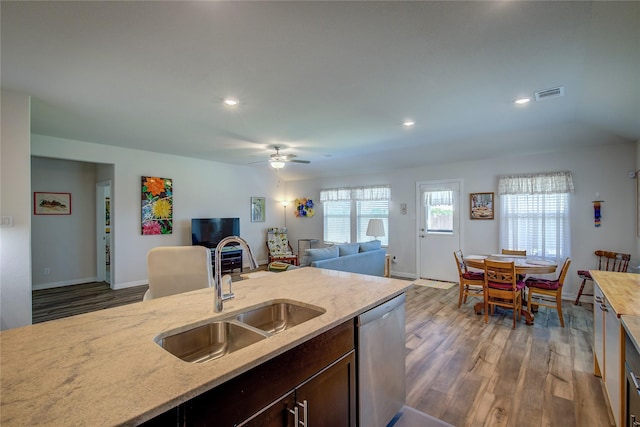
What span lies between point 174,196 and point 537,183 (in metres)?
6.70

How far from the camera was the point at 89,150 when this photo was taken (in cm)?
501

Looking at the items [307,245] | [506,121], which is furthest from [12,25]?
[307,245]

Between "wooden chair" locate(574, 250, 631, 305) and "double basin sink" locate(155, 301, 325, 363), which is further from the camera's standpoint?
"wooden chair" locate(574, 250, 631, 305)

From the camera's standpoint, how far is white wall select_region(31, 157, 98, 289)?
5402 millimetres

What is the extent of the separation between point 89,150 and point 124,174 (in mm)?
629

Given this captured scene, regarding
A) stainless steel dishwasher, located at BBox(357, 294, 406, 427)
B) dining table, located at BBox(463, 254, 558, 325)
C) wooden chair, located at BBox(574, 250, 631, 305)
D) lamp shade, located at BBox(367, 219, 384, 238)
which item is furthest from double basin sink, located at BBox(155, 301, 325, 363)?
wooden chair, located at BBox(574, 250, 631, 305)

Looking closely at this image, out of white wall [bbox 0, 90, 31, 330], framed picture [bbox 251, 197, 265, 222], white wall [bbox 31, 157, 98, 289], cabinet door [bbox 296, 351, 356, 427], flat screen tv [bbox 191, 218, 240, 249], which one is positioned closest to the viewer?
cabinet door [bbox 296, 351, 356, 427]

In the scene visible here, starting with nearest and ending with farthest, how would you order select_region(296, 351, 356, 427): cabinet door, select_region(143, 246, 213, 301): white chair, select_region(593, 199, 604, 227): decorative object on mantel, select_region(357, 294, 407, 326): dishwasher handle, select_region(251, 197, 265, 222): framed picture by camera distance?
select_region(296, 351, 356, 427): cabinet door < select_region(357, 294, 407, 326): dishwasher handle < select_region(143, 246, 213, 301): white chair < select_region(593, 199, 604, 227): decorative object on mantel < select_region(251, 197, 265, 222): framed picture

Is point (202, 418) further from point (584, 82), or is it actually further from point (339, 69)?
point (584, 82)

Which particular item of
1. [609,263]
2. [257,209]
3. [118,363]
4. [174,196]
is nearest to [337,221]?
[257,209]

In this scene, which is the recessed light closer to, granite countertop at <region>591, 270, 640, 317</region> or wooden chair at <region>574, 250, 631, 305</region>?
granite countertop at <region>591, 270, 640, 317</region>

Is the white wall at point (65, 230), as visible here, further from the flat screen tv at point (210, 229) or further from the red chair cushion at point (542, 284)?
the red chair cushion at point (542, 284)

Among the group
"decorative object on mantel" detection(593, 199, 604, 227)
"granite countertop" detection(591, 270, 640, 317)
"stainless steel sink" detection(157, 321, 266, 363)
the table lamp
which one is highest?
"decorative object on mantel" detection(593, 199, 604, 227)

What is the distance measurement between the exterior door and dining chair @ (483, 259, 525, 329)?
6.44 ft
